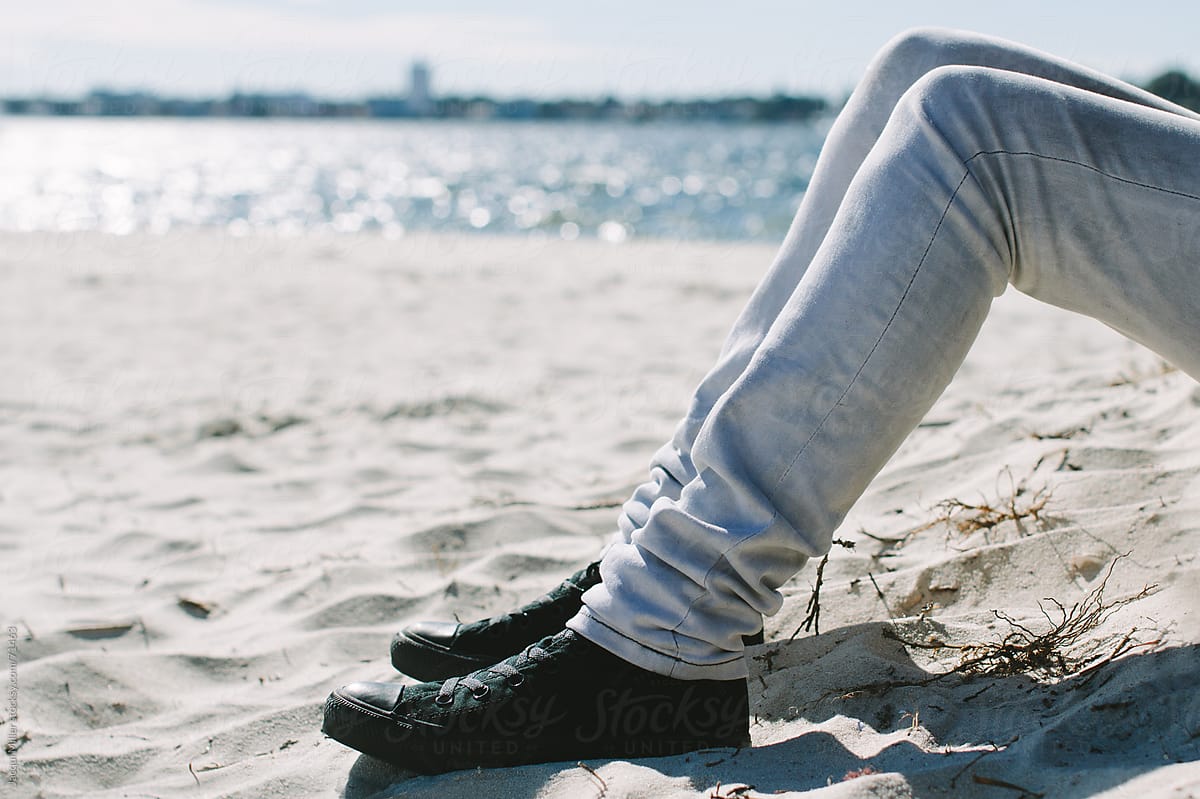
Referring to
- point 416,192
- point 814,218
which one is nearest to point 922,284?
point 814,218

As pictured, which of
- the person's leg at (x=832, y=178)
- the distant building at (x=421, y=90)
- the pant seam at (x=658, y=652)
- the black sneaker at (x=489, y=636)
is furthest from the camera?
the distant building at (x=421, y=90)

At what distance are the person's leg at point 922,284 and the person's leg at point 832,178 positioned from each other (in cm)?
20

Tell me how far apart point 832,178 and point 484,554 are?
103 centimetres

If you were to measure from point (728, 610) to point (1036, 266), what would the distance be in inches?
18.8

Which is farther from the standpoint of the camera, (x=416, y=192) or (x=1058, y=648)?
(x=416, y=192)

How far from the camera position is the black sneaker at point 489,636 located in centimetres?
143

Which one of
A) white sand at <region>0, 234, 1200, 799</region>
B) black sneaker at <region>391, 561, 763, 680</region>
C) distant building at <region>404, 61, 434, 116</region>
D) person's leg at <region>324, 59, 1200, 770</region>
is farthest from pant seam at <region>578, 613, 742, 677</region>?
distant building at <region>404, 61, 434, 116</region>

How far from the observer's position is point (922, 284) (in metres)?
1.02

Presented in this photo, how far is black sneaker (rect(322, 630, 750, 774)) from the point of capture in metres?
1.16

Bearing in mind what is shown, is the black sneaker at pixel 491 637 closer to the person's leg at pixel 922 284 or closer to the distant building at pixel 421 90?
the person's leg at pixel 922 284

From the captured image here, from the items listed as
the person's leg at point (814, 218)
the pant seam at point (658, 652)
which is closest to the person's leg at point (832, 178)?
the person's leg at point (814, 218)

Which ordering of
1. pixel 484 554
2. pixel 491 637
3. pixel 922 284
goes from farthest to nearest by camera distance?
pixel 484 554
pixel 491 637
pixel 922 284

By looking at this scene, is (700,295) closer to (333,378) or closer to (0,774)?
(333,378)

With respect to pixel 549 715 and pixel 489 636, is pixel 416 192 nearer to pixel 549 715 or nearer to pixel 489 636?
pixel 489 636
